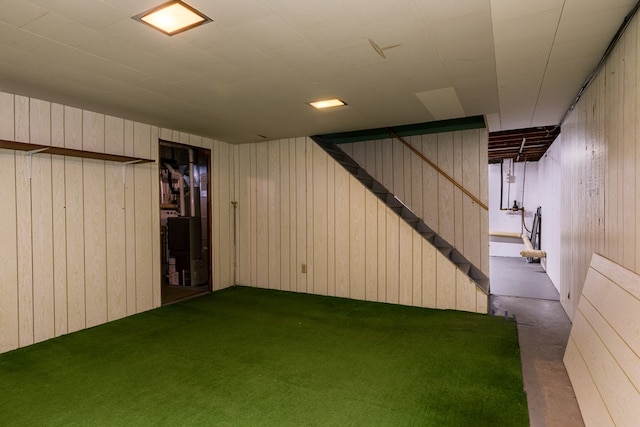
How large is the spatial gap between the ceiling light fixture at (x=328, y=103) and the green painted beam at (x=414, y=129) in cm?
170

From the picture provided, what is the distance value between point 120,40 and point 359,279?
13.7 feet

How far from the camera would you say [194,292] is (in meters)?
5.78

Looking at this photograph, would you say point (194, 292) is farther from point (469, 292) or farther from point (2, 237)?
point (469, 292)

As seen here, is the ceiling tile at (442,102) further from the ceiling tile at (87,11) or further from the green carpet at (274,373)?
the ceiling tile at (87,11)

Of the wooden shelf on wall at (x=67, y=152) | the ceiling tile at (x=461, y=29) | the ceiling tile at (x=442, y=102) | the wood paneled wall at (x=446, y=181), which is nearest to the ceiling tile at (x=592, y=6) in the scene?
the ceiling tile at (x=461, y=29)

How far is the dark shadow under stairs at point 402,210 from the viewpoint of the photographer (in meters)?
5.12

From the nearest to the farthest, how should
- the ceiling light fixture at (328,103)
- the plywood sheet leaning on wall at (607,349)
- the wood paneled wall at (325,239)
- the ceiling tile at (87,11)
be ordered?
the plywood sheet leaning on wall at (607,349) → the ceiling tile at (87,11) → the ceiling light fixture at (328,103) → the wood paneled wall at (325,239)

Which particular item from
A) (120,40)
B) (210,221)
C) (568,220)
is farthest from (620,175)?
(210,221)

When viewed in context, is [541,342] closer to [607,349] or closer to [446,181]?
[607,349]

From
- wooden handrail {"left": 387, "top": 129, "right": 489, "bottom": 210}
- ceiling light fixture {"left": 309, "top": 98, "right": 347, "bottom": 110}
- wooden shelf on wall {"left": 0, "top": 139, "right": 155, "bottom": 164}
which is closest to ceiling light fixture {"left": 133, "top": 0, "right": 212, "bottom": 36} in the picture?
ceiling light fixture {"left": 309, "top": 98, "right": 347, "bottom": 110}

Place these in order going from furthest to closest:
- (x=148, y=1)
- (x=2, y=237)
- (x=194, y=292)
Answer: (x=194, y=292)
(x=2, y=237)
(x=148, y=1)

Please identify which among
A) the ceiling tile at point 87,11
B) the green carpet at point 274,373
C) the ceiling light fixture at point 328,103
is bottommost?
the green carpet at point 274,373

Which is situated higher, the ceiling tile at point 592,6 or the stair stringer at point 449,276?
the ceiling tile at point 592,6

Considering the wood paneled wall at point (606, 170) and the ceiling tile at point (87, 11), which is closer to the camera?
the ceiling tile at point (87, 11)
